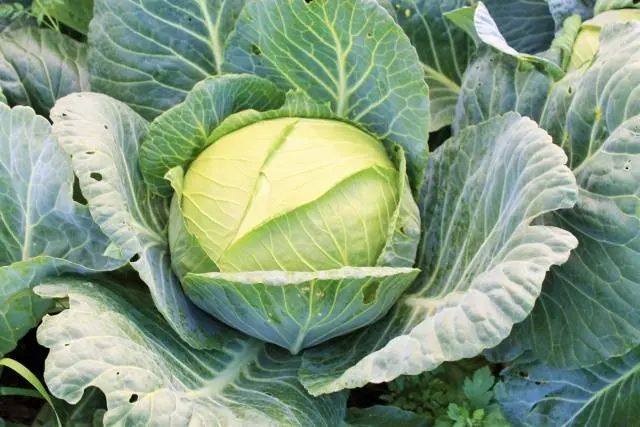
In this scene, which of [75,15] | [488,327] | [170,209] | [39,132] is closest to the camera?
[488,327]

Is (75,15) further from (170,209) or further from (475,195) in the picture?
(475,195)

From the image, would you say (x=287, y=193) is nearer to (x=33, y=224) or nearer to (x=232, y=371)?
(x=232, y=371)

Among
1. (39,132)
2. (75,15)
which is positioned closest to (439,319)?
(39,132)

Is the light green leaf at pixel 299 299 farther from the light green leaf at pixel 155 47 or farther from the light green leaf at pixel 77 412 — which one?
the light green leaf at pixel 155 47

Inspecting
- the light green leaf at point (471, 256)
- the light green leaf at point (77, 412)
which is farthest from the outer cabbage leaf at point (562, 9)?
the light green leaf at point (77, 412)

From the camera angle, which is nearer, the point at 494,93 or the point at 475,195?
the point at 475,195

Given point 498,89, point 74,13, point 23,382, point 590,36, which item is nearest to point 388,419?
point 498,89

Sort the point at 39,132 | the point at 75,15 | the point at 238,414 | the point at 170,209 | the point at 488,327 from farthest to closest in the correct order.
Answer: the point at 75,15 < the point at 170,209 < the point at 39,132 < the point at 238,414 < the point at 488,327
